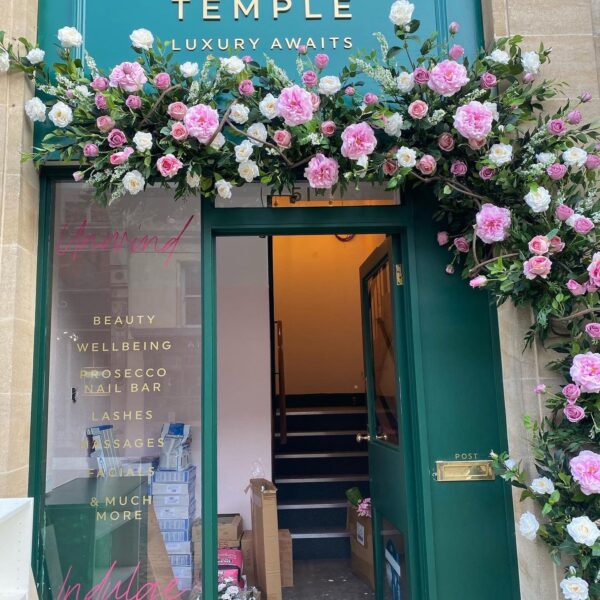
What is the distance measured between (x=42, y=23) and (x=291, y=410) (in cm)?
446

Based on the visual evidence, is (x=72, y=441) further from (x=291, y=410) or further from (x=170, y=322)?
→ (x=291, y=410)

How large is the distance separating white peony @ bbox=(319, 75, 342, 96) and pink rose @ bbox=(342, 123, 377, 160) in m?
0.17

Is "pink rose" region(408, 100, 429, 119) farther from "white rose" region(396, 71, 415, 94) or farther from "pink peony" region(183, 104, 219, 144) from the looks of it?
"pink peony" region(183, 104, 219, 144)

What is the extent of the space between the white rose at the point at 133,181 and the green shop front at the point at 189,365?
1.30 ft

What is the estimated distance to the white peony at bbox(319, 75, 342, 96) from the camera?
2.16 meters

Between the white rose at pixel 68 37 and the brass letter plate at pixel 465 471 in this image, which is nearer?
the white rose at pixel 68 37

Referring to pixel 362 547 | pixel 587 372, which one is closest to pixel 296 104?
pixel 587 372

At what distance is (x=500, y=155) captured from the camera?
2.17 meters

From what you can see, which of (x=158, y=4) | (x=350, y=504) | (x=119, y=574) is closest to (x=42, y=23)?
(x=158, y=4)

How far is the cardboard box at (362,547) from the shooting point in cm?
374

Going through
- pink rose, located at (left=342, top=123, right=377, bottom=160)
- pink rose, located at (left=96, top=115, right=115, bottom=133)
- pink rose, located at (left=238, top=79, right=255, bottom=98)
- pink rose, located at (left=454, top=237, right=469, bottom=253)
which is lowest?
pink rose, located at (left=454, top=237, right=469, bottom=253)

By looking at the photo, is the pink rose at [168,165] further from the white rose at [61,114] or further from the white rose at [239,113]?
the white rose at [61,114]

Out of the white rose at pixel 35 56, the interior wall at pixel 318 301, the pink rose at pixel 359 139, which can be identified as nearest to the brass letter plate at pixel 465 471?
the pink rose at pixel 359 139

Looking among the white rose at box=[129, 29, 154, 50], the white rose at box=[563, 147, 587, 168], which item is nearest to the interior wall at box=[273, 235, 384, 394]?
the white rose at box=[563, 147, 587, 168]
